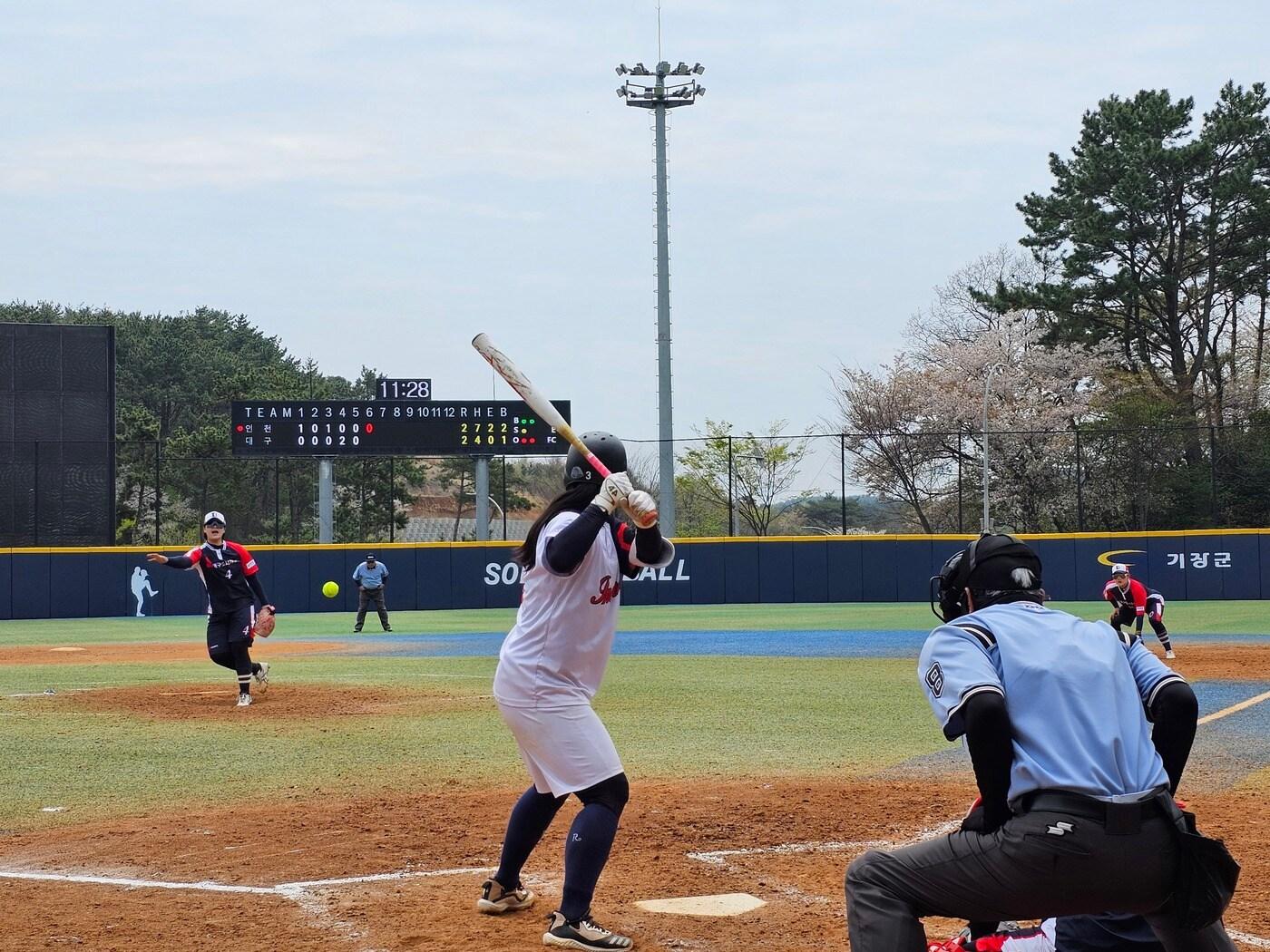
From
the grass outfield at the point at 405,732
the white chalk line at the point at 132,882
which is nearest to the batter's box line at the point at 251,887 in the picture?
the white chalk line at the point at 132,882

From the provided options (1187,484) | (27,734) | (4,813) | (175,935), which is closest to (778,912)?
(175,935)

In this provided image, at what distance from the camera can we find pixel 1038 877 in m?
3.49

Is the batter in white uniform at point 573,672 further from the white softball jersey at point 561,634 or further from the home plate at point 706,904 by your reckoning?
the home plate at point 706,904

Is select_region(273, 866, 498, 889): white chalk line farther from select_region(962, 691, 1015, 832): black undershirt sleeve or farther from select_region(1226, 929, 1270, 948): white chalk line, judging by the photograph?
select_region(962, 691, 1015, 832): black undershirt sleeve

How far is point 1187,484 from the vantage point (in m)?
43.4

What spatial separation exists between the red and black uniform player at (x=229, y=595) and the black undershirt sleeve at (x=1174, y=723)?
1127cm

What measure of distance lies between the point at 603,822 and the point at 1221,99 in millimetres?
52780

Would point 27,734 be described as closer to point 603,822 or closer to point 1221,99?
point 603,822

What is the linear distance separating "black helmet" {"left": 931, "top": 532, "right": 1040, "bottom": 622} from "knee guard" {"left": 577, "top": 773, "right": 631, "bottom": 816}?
1.88 m

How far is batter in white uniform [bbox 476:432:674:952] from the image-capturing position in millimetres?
5266

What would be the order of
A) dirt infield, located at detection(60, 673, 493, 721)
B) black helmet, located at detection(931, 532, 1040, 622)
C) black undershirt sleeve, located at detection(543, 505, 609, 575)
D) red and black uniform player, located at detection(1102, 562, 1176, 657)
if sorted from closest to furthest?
black helmet, located at detection(931, 532, 1040, 622), black undershirt sleeve, located at detection(543, 505, 609, 575), dirt infield, located at detection(60, 673, 493, 721), red and black uniform player, located at detection(1102, 562, 1176, 657)

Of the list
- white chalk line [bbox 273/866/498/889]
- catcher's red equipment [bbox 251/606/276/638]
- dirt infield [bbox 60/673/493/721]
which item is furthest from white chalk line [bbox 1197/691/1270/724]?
catcher's red equipment [bbox 251/606/276/638]

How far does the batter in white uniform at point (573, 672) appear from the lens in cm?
527

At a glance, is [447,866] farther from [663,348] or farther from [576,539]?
[663,348]
